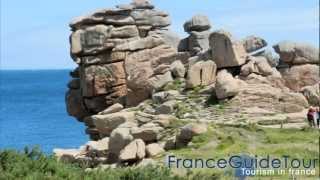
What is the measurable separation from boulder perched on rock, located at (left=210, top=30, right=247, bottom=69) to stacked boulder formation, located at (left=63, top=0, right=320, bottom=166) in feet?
0.16

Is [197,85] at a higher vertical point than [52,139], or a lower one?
higher

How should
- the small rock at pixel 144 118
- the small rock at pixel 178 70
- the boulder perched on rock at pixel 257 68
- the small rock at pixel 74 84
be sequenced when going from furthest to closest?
the small rock at pixel 74 84
the small rock at pixel 178 70
the boulder perched on rock at pixel 257 68
the small rock at pixel 144 118

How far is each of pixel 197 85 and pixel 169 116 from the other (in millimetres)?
5819

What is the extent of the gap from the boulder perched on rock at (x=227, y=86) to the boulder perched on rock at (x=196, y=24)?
8.91 m

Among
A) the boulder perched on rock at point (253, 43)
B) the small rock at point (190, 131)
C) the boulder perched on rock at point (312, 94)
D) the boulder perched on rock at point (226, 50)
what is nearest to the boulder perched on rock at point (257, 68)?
the boulder perched on rock at point (226, 50)

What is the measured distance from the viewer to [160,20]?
48.0 m

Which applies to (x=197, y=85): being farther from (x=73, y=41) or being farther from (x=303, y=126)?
(x=73, y=41)

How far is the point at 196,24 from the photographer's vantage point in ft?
150

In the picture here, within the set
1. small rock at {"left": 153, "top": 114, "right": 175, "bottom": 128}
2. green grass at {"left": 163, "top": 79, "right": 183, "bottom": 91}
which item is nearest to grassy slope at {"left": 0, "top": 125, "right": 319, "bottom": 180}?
small rock at {"left": 153, "top": 114, "right": 175, "bottom": 128}

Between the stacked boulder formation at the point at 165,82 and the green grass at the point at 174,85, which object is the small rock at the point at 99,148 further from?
the green grass at the point at 174,85

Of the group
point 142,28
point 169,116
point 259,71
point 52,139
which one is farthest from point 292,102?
point 52,139

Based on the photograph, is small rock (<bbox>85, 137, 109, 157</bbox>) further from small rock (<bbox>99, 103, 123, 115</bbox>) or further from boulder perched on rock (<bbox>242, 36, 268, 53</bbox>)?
boulder perched on rock (<bbox>242, 36, 268, 53</bbox>)

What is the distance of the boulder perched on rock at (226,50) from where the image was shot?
38.9 m

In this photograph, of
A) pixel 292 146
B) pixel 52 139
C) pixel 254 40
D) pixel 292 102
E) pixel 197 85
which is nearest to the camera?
pixel 292 146
